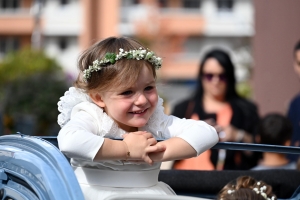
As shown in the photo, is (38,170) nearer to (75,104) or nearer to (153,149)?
(153,149)

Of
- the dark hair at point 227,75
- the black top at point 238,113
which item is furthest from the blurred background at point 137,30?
the black top at point 238,113

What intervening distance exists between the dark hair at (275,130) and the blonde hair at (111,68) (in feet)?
6.73

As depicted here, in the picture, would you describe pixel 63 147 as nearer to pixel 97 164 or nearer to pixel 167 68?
pixel 97 164

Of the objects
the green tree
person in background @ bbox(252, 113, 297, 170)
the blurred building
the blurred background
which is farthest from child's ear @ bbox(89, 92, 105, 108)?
the blurred building

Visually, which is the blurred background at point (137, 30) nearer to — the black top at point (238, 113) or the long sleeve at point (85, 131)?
the black top at point (238, 113)

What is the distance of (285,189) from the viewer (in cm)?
306

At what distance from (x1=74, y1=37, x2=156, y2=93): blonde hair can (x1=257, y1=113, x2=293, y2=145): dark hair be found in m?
2.05

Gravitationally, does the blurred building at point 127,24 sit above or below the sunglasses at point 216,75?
below

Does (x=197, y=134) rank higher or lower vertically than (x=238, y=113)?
higher

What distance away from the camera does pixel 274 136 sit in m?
4.33

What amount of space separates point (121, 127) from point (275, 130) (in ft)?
6.78

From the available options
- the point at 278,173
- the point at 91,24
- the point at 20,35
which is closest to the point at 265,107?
the point at 278,173

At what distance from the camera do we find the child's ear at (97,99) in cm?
246

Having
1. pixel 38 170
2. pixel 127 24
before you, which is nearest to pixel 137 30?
pixel 127 24
